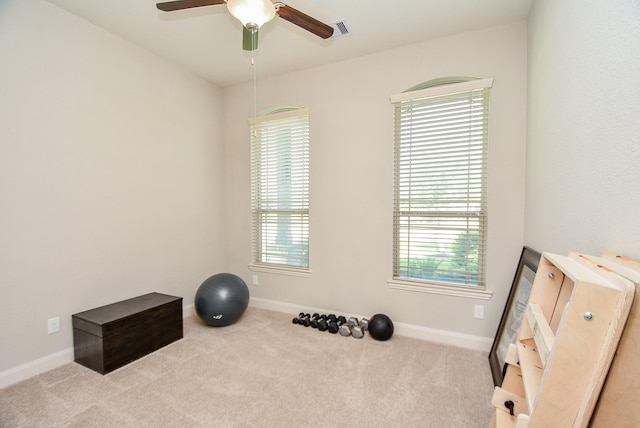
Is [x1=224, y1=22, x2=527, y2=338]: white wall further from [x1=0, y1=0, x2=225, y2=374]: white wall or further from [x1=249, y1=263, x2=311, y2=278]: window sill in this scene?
[x1=0, y1=0, x2=225, y2=374]: white wall

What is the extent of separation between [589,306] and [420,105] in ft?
8.39

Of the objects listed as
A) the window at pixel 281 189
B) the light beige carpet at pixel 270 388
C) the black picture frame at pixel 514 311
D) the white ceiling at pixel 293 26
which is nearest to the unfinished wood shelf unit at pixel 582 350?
the light beige carpet at pixel 270 388

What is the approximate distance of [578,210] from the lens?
1.42 m

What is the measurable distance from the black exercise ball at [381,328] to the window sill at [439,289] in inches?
14.5

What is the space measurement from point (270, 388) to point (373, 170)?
226 cm

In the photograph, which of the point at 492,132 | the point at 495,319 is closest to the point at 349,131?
the point at 492,132

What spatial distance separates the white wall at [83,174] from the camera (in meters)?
2.20

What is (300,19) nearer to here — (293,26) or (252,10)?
(252,10)

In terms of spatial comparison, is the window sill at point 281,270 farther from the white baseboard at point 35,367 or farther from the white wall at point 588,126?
the white wall at point 588,126

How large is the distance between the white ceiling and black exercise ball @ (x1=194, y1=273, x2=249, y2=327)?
2.52m

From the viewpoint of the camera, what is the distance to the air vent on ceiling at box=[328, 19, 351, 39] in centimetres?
257

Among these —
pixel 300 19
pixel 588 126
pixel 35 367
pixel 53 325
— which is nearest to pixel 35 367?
pixel 35 367

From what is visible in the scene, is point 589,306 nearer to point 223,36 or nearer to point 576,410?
point 576,410

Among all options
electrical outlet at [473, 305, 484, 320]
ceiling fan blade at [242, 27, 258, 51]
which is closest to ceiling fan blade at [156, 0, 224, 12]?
ceiling fan blade at [242, 27, 258, 51]
